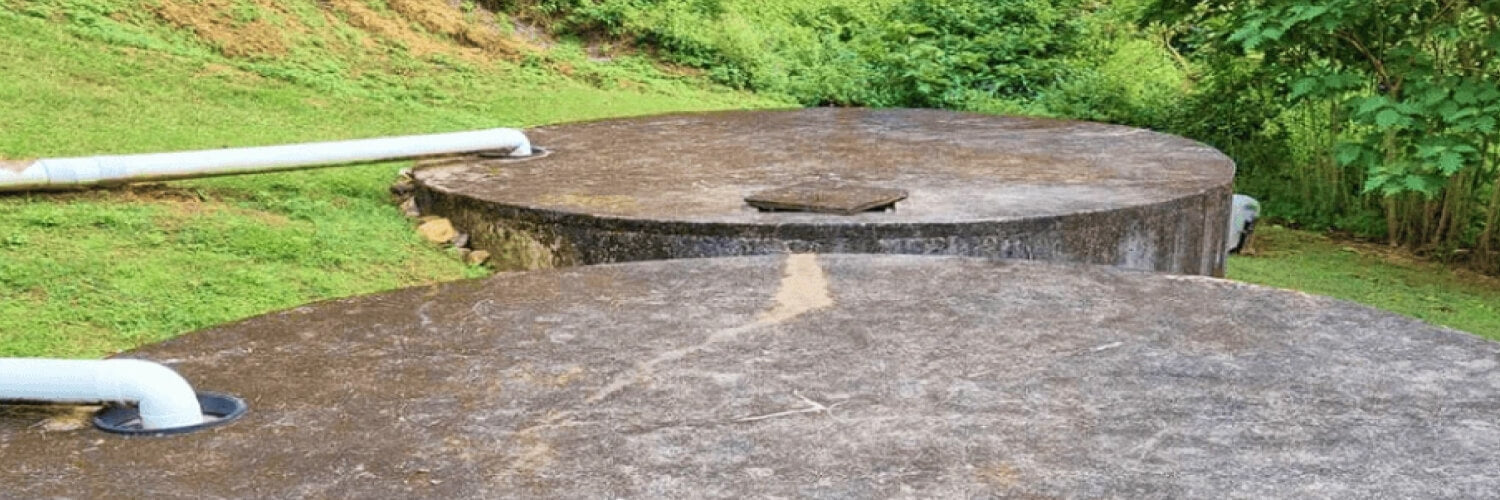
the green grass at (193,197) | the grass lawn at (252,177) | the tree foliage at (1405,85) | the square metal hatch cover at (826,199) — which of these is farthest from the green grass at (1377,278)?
the green grass at (193,197)

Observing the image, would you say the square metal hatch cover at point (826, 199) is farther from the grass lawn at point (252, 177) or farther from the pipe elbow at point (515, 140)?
the pipe elbow at point (515, 140)

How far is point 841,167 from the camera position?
563 centimetres

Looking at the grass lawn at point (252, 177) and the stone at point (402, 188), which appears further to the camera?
the stone at point (402, 188)

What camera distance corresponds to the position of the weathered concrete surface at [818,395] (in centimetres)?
228

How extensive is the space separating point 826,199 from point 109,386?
245 centimetres

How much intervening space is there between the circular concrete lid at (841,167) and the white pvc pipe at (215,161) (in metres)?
0.10

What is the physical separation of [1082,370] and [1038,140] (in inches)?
140

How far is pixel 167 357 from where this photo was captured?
2.88 metres

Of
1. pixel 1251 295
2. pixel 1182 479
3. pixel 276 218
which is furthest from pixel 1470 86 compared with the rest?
pixel 1182 479

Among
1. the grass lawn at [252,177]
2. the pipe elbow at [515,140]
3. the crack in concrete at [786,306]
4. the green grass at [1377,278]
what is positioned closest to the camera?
the crack in concrete at [786,306]

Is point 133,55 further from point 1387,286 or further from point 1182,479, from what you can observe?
point 1182,479

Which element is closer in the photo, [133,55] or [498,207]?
[498,207]

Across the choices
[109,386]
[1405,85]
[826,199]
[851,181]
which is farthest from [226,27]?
[109,386]

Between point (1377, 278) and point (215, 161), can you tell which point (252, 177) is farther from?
point (1377, 278)
